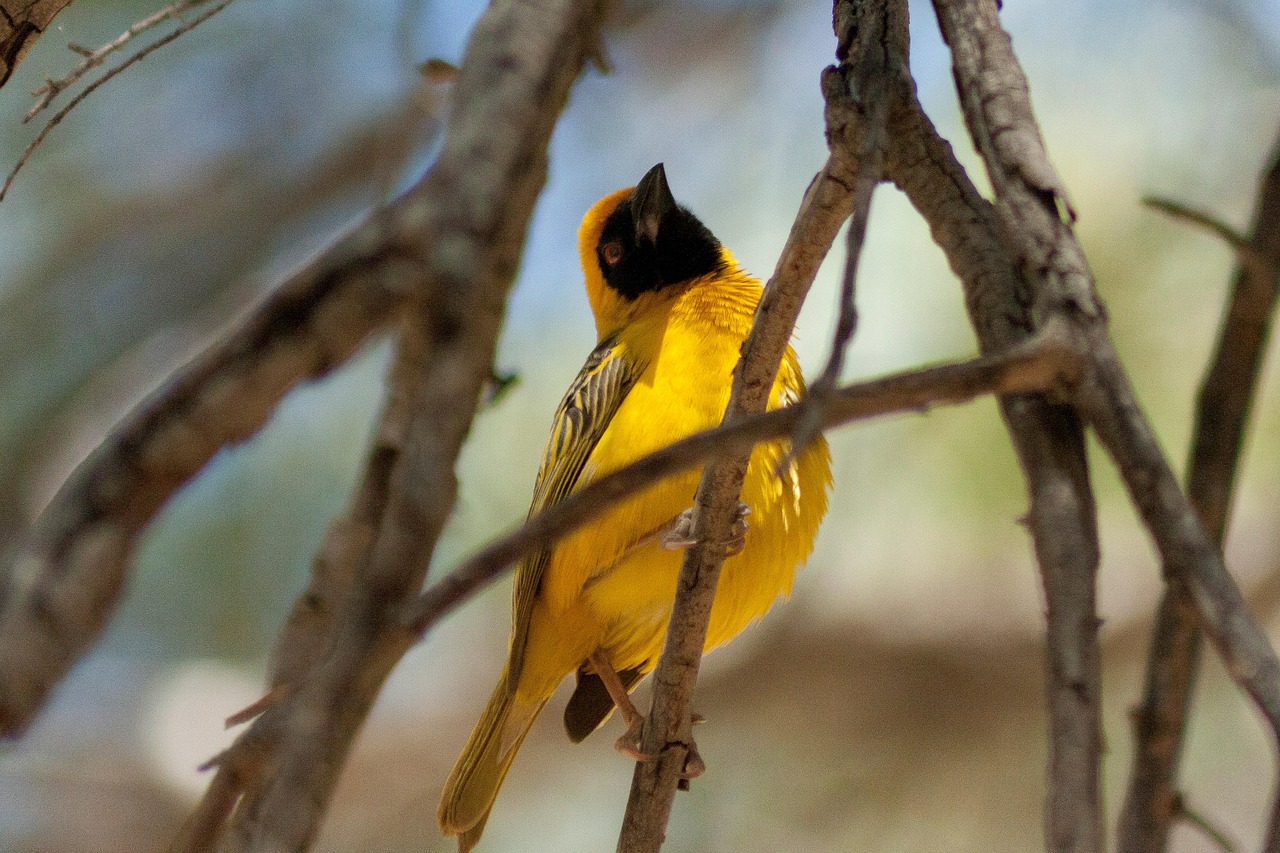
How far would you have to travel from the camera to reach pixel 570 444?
405 centimetres

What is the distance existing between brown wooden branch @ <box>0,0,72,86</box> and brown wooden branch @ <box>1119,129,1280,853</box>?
2415 millimetres

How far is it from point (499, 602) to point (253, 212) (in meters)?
2.79

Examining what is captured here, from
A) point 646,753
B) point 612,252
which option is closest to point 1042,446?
point 646,753

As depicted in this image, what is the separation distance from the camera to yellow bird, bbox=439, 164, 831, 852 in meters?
3.66

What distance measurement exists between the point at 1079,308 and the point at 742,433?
0.53 m

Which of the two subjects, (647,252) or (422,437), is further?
(647,252)

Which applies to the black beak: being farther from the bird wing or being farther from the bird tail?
the bird tail

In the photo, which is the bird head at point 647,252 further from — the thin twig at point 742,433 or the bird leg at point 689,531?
the thin twig at point 742,433

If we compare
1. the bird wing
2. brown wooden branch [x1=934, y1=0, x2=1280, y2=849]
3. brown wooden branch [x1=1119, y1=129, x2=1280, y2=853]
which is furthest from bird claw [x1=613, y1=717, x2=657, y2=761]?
brown wooden branch [x1=934, y1=0, x2=1280, y2=849]

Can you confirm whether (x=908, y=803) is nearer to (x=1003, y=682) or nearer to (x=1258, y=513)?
(x=1003, y=682)

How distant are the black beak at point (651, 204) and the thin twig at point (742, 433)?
3502 mm

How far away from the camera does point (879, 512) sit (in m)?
7.11

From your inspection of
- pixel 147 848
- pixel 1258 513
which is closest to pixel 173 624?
pixel 147 848

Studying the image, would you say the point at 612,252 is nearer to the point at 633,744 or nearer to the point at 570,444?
the point at 570,444
